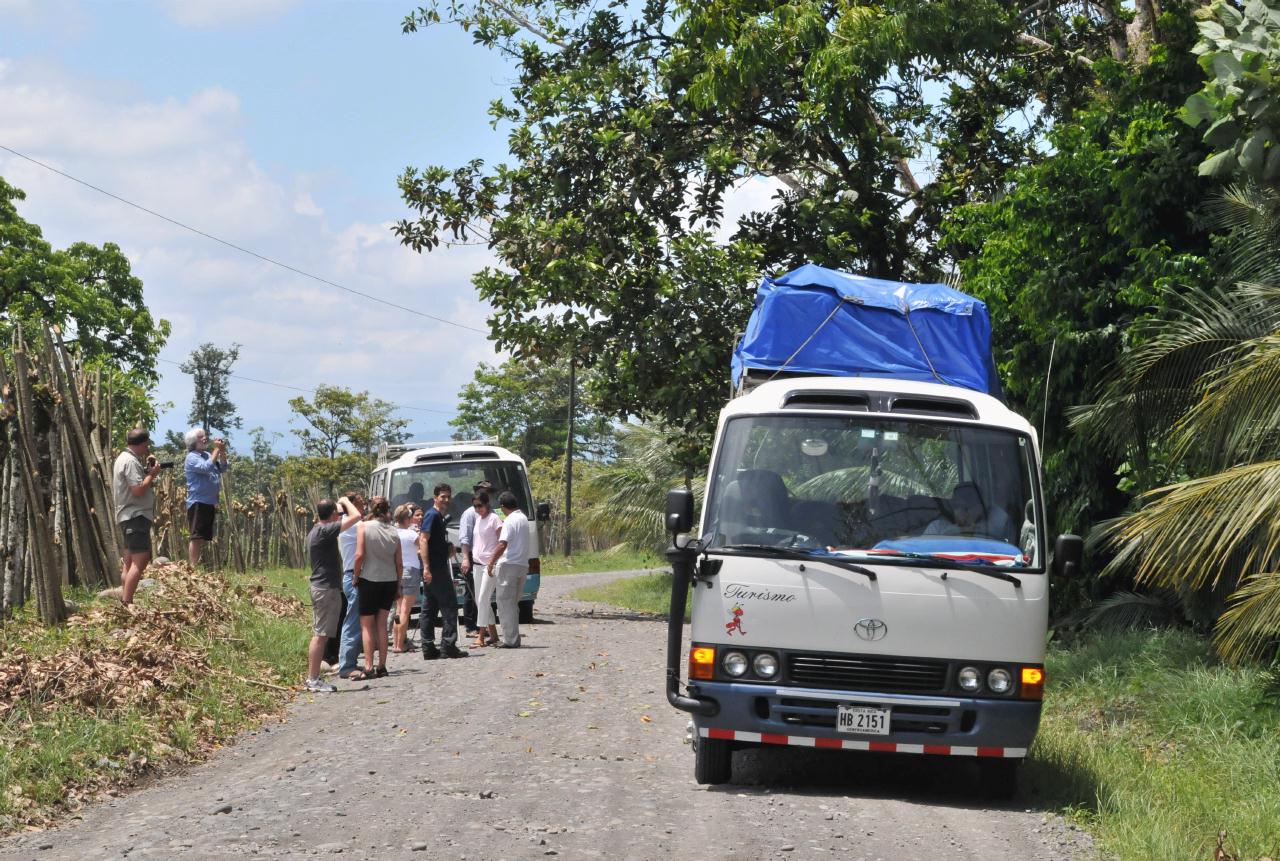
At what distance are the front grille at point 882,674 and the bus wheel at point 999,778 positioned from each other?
0.68 meters

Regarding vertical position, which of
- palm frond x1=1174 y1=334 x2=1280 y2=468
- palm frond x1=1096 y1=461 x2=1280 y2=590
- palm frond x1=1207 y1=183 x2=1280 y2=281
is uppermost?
palm frond x1=1207 y1=183 x2=1280 y2=281

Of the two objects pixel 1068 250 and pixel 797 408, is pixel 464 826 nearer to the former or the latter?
pixel 797 408

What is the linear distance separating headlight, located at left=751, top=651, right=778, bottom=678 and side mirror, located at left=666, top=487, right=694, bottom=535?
85cm

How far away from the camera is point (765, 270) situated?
21438 millimetres

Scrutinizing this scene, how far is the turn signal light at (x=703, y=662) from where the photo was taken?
8016mm

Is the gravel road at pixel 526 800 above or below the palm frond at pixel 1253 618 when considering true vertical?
below

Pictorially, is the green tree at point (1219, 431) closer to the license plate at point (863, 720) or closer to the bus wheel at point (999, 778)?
the bus wheel at point (999, 778)

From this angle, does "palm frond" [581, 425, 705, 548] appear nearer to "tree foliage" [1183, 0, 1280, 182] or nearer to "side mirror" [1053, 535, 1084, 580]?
"tree foliage" [1183, 0, 1280, 182]

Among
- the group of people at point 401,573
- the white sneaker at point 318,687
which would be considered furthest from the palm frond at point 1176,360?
the white sneaker at point 318,687

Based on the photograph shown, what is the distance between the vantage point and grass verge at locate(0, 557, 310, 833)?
26.9 feet

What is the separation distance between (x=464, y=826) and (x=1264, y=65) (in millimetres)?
8084

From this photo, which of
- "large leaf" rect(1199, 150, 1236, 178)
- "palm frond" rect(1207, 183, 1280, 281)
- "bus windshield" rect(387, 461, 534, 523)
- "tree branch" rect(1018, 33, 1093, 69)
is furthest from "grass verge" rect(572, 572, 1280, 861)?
"tree branch" rect(1018, 33, 1093, 69)

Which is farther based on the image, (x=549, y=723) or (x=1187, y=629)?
(x=1187, y=629)

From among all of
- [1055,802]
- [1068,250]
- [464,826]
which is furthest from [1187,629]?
[464,826]
